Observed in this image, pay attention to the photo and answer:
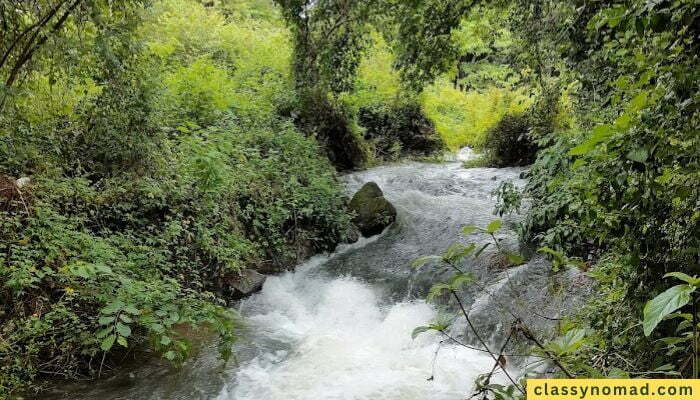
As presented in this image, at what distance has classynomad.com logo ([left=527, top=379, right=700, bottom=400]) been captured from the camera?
167 centimetres

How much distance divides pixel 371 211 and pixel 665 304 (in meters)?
7.84

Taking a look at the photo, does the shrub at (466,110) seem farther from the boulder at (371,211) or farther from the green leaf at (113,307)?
the green leaf at (113,307)

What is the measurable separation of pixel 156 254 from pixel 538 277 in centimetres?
423

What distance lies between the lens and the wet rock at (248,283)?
6.55 metres

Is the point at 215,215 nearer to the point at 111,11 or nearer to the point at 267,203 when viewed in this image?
the point at 267,203

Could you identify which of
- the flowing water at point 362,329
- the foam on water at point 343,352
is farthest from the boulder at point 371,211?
the foam on water at point 343,352

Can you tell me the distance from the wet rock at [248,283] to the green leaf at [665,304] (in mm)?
5689

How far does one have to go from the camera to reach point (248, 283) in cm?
670

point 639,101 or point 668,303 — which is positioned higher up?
point 639,101

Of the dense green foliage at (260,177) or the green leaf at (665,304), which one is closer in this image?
the green leaf at (665,304)

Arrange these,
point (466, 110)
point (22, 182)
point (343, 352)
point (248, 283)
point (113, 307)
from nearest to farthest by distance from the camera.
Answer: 1. point (113, 307)
2. point (22, 182)
3. point (343, 352)
4. point (248, 283)
5. point (466, 110)

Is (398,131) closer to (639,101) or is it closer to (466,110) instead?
(466,110)

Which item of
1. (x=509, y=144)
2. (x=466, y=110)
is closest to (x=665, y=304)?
(x=509, y=144)

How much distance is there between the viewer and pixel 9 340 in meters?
3.68
